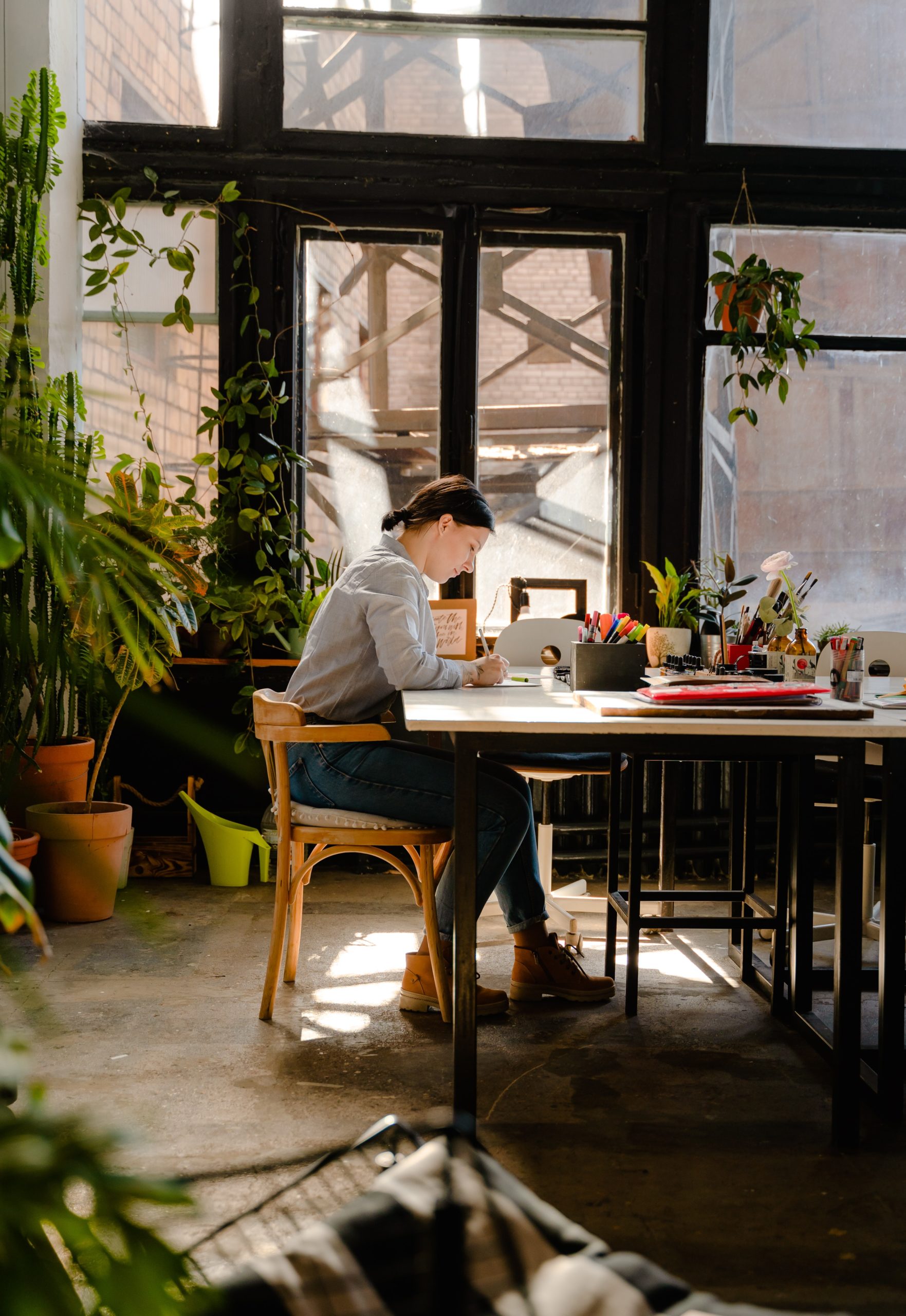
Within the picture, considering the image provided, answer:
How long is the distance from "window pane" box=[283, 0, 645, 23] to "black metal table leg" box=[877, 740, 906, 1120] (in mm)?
3657

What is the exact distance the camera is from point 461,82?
14.5 ft

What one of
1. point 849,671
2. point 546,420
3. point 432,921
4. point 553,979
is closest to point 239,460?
point 546,420

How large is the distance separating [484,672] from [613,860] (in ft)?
2.77

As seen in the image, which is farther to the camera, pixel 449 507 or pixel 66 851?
pixel 66 851

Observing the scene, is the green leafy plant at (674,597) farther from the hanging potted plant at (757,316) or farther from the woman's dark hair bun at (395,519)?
the woman's dark hair bun at (395,519)

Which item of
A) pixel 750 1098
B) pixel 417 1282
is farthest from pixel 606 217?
pixel 417 1282

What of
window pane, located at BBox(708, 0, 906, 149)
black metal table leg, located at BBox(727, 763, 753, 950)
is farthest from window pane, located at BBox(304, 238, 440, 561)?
black metal table leg, located at BBox(727, 763, 753, 950)

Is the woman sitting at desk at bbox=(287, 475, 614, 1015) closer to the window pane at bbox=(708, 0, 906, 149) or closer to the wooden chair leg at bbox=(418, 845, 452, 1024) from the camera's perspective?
the wooden chair leg at bbox=(418, 845, 452, 1024)

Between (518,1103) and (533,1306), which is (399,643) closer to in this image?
(518,1103)

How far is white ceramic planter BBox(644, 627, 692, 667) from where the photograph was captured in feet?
12.4

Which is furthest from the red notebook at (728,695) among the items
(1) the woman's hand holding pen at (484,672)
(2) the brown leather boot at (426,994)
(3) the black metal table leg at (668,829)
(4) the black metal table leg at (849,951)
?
(3) the black metal table leg at (668,829)

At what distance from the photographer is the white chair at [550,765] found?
3.23 meters

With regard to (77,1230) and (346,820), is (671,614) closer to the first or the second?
(346,820)

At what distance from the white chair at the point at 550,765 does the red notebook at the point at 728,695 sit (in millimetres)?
858
